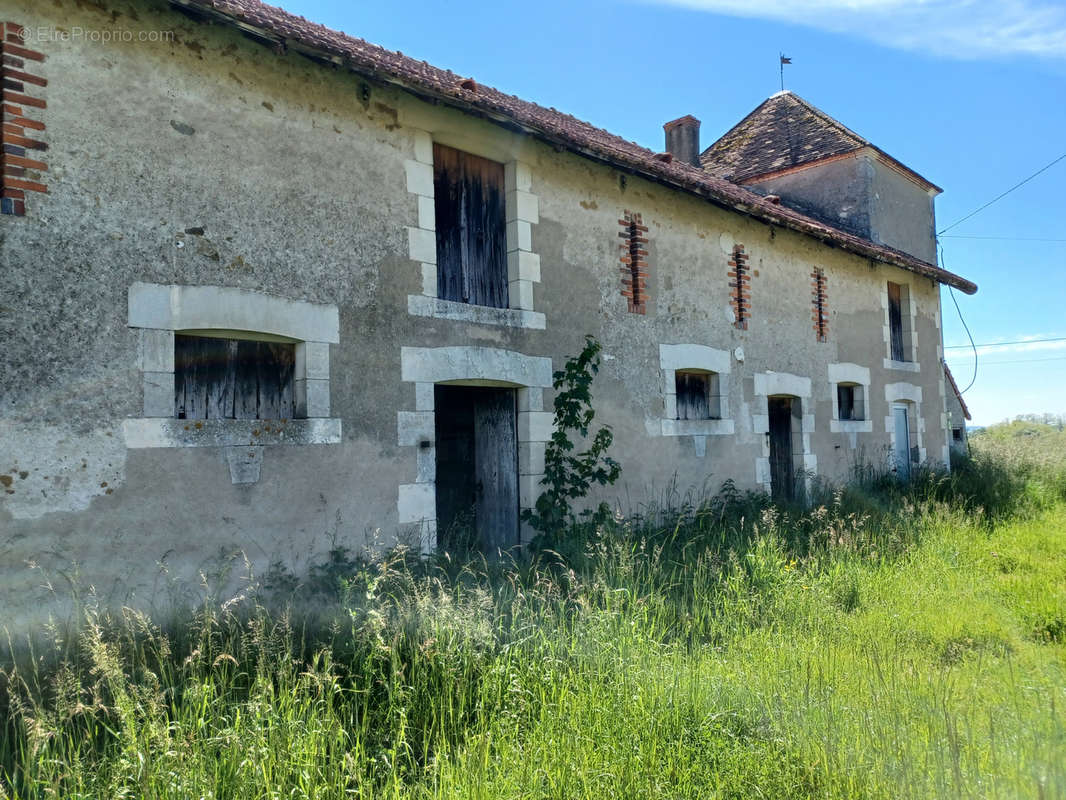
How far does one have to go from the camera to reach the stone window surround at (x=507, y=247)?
6453 mm

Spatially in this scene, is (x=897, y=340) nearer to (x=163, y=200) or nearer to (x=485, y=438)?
(x=485, y=438)

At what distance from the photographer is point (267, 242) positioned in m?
5.52

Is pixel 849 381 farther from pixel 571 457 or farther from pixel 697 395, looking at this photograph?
pixel 571 457

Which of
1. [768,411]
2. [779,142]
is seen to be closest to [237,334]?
[768,411]

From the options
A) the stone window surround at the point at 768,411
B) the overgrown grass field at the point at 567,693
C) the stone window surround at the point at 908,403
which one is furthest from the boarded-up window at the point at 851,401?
the overgrown grass field at the point at 567,693

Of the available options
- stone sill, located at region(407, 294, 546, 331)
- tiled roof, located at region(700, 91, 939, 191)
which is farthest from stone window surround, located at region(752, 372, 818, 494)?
tiled roof, located at region(700, 91, 939, 191)

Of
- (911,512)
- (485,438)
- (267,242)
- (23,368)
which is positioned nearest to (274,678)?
(23,368)

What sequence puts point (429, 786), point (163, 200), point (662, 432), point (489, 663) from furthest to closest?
1. point (662, 432)
2. point (163, 200)
3. point (489, 663)
4. point (429, 786)

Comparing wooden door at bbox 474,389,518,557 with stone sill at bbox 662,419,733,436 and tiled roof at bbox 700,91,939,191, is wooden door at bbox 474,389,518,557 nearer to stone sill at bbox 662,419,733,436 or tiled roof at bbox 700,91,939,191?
stone sill at bbox 662,419,733,436

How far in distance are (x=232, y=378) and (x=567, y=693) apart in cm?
338

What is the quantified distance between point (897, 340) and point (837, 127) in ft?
14.3

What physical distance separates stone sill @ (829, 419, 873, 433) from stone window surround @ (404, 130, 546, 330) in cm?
636

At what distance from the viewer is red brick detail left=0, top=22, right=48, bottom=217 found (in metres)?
4.43

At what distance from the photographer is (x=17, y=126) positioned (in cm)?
448
